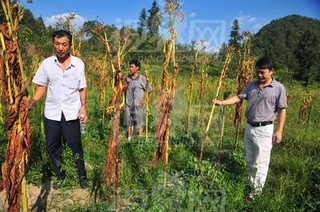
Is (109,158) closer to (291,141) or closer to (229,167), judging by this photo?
(229,167)

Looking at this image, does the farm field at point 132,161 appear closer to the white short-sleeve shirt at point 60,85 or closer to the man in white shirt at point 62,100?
the man in white shirt at point 62,100

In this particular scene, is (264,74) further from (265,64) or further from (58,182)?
(58,182)

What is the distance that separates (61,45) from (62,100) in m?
0.62

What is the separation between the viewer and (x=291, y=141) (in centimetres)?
662

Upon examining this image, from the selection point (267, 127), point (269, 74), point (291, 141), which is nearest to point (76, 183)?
point (267, 127)

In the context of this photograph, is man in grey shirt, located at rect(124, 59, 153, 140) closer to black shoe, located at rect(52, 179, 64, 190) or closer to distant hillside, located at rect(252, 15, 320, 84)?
black shoe, located at rect(52, 179, 64, 190)

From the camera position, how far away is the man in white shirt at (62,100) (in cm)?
356

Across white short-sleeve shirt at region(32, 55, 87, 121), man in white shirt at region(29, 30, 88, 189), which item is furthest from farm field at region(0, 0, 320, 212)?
white short-sleeve shirt at region(32, 55, 87, 121)

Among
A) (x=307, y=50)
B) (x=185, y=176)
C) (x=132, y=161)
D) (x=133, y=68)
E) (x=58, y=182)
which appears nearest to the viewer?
(x=58, y=182)

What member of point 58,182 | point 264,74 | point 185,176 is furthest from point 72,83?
point 264,74

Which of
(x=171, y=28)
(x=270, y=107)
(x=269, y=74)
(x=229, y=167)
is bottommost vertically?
(x=229, y=167)

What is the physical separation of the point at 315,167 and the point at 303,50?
156ft

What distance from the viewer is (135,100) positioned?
6109 mm

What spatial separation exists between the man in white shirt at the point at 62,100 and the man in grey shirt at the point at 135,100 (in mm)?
2186
